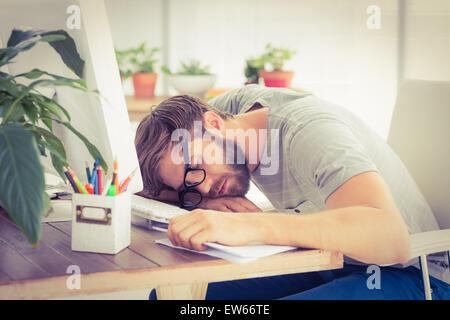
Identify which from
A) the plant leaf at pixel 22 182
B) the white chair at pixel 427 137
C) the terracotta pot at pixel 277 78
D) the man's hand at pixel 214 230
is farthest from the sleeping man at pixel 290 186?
the terracotta pot at pixel 277 78

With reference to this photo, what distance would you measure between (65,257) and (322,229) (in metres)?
0.40

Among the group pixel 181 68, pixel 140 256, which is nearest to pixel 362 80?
pixel 181 68

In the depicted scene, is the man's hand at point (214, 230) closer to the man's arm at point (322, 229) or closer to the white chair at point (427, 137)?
the man's arm at point (322, 229)

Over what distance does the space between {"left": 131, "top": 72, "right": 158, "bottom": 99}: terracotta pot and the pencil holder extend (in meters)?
2.16

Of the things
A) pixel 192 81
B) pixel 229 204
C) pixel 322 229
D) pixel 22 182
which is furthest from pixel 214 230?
pixel 192 81

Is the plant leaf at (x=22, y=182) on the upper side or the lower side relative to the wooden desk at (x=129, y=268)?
upper

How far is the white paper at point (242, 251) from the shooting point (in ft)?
2.55

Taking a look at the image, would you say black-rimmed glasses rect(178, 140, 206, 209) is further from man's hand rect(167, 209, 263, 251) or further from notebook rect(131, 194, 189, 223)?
man's hand rect(167, 209, 263, 251)

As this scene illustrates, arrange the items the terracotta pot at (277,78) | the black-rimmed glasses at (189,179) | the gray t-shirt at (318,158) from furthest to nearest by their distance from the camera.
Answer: the terracotta pot at (277,78)
the black-rimmed glasses at (189,179)
the gray t-shirt at (318,158)

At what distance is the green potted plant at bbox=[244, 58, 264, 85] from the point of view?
Result: 9.41 ft

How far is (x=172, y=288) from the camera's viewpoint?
832 mm

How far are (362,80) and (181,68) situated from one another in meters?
1.07

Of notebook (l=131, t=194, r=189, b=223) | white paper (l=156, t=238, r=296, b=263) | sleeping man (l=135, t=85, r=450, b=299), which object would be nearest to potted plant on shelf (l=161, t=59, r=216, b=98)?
sleeping man (l=135, t=85, r=450, b=299)

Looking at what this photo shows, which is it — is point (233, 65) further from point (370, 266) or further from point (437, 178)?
point (370, 266)
